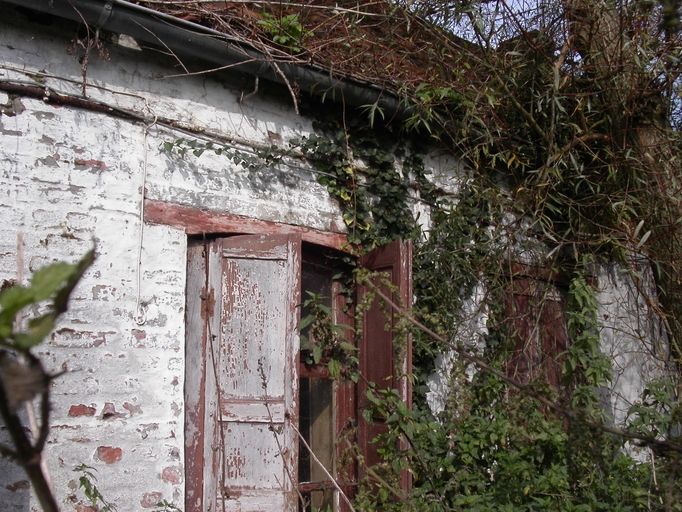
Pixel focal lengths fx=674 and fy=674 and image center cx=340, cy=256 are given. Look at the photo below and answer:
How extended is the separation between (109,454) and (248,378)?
81cm

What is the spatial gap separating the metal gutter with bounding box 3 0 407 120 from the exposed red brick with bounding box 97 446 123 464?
2.15m

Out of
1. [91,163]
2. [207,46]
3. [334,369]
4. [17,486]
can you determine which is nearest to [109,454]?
[17,486]

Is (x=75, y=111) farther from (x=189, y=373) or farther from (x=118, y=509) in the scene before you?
(x=118, y=509)

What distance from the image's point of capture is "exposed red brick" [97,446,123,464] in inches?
131

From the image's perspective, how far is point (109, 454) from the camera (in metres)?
3.35

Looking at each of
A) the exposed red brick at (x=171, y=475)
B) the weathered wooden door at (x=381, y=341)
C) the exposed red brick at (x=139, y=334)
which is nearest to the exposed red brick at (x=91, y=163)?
the exposed red brick at (x=139, y=334)

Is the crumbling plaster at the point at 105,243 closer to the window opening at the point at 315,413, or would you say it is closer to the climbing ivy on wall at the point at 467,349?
the climbing ivy on wall at the point at 467,349

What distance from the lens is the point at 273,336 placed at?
3.82 meters

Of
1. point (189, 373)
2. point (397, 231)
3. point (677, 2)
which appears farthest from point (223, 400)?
point (677, 2)

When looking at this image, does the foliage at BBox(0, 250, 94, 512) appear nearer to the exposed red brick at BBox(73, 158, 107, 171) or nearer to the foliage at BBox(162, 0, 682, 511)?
the exposed red brick at BBox(73, 158, 107, 171)

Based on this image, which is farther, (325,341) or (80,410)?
(325,341)

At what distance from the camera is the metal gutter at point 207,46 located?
3.39m

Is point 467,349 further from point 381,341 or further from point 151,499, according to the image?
point 151,499

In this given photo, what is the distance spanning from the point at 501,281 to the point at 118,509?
3223 mm
